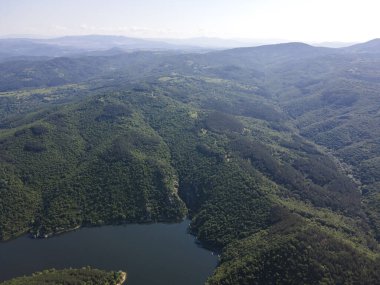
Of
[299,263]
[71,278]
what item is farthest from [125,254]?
[299,263]

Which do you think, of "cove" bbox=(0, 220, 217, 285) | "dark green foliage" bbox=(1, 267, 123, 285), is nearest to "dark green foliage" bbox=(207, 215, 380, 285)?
"cove" bbox=(0, 220, 217, 285)

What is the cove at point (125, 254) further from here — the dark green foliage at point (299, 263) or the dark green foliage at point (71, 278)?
the dark green foliage at point (299, 263)

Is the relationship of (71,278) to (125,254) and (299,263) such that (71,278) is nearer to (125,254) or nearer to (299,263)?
(125,254)

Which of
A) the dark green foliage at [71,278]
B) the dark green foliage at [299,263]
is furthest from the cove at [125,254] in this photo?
the dark green foliage at [299,263]

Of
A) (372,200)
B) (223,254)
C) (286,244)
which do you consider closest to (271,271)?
(286,244)

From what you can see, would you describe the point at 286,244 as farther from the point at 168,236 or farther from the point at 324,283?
the point at 168,236
